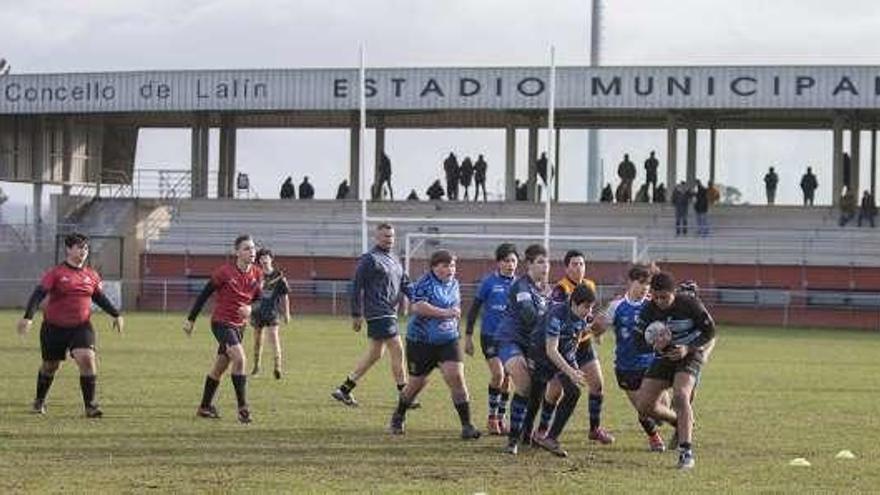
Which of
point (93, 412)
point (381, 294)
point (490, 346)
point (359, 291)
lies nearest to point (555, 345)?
point (490, 346)

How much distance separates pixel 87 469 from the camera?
11836 millimetres

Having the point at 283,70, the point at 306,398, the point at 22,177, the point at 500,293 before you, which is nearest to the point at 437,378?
the point at 306,398

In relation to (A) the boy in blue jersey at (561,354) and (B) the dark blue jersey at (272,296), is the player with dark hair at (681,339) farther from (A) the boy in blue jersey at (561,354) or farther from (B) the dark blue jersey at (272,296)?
(B) the dark blue jersey at (272,296)

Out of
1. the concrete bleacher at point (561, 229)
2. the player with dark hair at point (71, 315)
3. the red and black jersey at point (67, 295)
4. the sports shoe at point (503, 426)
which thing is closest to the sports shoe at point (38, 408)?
the player with dark hair at point (71, 315)

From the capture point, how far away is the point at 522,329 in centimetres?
1374

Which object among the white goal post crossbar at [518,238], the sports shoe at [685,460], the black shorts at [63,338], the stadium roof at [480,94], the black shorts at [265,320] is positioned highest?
the stadium roof at [480,94]

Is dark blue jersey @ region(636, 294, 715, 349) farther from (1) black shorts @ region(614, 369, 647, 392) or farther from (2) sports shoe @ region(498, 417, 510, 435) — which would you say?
(2) sports shoe @ region(498, 417, 510, 435)

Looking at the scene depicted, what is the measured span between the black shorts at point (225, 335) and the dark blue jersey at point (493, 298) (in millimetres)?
2331

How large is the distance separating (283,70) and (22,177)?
35.7 feet

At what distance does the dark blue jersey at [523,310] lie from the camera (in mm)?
13602

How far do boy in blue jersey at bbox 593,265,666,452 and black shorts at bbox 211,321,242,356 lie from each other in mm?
3617

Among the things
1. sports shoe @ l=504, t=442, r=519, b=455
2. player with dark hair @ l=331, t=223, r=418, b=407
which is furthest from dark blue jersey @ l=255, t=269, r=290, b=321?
sports shoe @ l=504, t=442, r=519, b=455

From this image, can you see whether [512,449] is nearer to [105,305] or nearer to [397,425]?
[397,425]

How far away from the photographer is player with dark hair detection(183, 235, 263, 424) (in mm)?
15445
